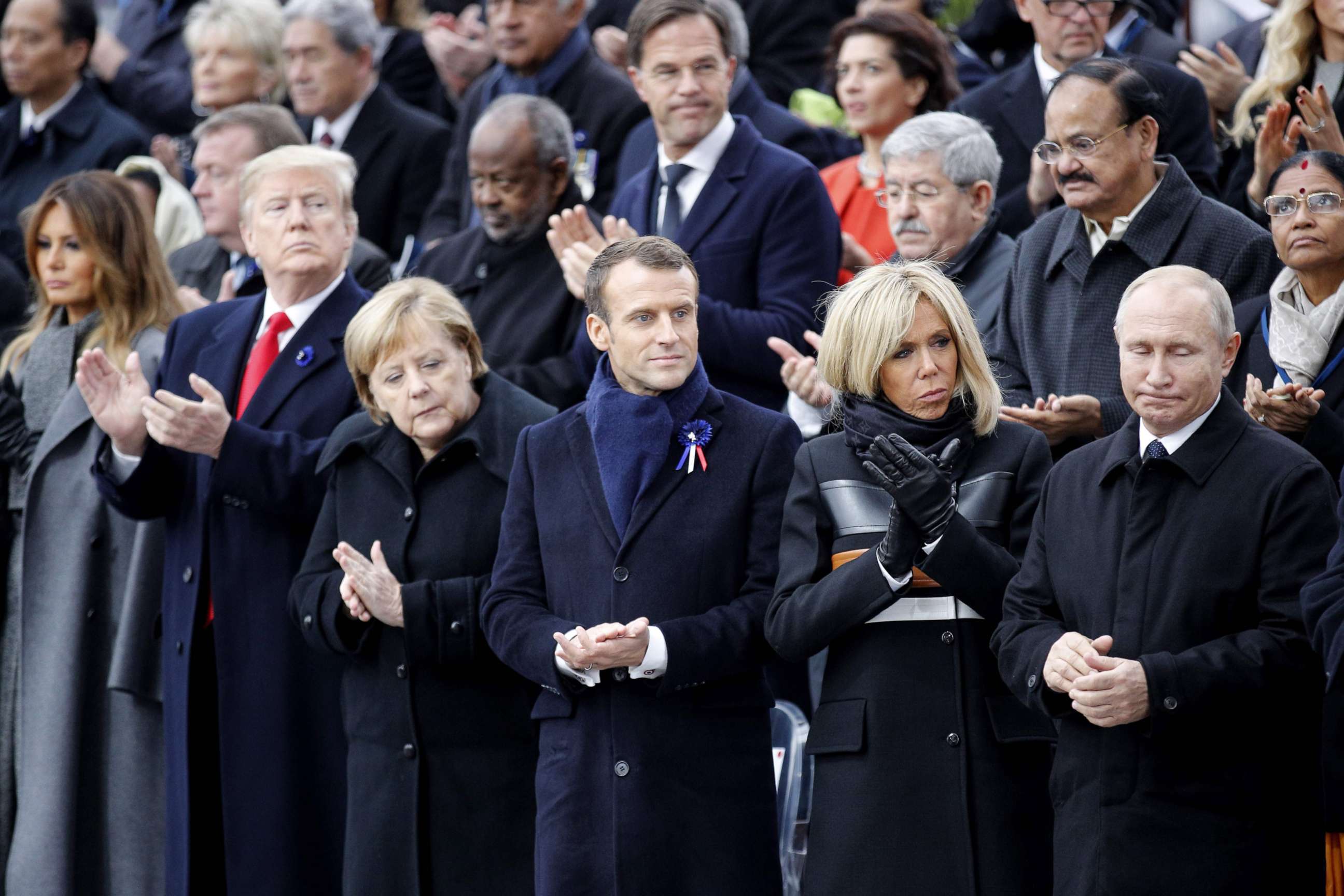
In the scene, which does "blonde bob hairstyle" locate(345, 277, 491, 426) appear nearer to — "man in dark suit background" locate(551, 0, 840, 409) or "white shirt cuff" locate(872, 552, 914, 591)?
"man in dark suit background" locate(551, 0, 840, 409)

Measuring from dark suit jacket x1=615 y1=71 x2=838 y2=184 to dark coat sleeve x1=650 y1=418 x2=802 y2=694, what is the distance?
258 cm

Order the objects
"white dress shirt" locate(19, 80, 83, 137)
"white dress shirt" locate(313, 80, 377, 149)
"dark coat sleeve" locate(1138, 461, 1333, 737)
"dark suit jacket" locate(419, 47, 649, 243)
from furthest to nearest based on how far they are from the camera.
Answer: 1. "white dress shirt" locate(19, 80, 83, 137)
2. "white dress shirt" locate(313, 80, 377, 149)
3. "dark suit jacket" locate(419, 47, 649, 243)
4. "dark coat sleeve" locate(1138, 461, 1333, 737)

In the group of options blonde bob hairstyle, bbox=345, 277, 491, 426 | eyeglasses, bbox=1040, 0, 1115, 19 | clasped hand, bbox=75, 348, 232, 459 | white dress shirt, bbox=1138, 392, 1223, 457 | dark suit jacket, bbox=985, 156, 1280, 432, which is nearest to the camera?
white dress shirt, bbox=1138, 392, 1223, 457

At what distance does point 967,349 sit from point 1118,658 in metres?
0.86

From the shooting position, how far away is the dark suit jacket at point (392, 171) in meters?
8.01

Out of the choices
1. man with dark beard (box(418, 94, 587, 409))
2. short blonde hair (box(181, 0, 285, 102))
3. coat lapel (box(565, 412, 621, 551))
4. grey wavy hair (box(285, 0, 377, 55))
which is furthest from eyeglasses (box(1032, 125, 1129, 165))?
short blonde hair (box(181, 0, 285, 102))

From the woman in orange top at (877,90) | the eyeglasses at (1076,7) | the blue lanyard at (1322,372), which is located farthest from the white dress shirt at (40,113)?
the blue lanyard at (1322,372)

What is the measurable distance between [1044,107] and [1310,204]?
217 centimetres

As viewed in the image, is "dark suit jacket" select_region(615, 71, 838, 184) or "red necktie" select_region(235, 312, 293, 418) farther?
"dark suit jacket" select_region(615, 71, 838, 184)

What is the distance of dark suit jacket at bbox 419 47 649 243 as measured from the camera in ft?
24.5

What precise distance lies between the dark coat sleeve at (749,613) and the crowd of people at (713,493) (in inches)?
0.5

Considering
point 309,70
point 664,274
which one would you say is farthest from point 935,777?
point 309,70

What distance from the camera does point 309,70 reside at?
8.16 meters

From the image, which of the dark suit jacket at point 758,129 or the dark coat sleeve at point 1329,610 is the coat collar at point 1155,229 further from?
the dark suit jacket at point 758,129
